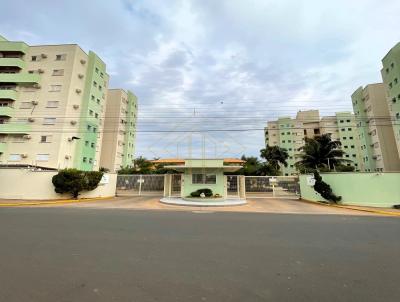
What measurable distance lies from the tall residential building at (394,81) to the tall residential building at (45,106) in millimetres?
51686

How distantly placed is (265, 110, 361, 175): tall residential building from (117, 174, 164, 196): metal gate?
5301cm

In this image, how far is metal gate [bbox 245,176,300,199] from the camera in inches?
912

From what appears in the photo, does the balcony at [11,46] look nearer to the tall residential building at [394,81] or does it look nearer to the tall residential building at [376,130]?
the tall residential building at [394,81]

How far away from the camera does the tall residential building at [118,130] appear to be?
158ft

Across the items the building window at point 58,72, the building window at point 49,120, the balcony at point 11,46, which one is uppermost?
the balcony at point 11,46

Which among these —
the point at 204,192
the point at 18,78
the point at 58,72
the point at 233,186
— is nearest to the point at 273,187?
the point at 233,186

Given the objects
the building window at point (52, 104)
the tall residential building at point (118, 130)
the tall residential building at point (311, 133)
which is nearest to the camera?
the building window at point (52, 104)

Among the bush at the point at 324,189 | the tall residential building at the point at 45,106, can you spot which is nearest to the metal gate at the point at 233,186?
the bush at the point at 324,189

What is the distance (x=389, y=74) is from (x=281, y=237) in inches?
1911

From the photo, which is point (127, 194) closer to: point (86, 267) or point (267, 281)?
point (86, 267)

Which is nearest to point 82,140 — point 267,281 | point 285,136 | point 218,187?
point 218,187

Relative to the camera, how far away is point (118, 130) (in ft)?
160

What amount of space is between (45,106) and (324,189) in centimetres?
3955

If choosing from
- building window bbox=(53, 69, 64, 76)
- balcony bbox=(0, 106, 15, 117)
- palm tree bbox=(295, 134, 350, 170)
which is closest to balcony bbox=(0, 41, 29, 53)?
building window bbox=(53, 69, 64, 76)
